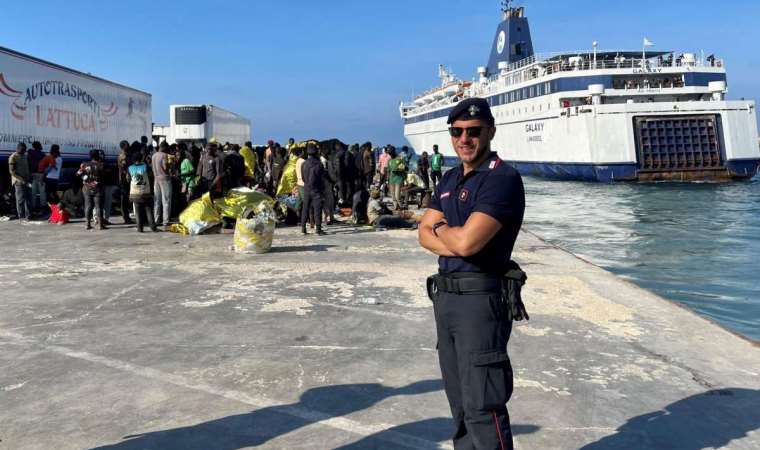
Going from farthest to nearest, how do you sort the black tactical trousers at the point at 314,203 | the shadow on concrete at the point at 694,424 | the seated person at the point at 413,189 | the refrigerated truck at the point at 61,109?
the seated person at the point at 413,189
the refrigerated truck at the point at 61,109
the black tactical trousers at the point at 314,203
the shadow on concrete at the point at 694,424

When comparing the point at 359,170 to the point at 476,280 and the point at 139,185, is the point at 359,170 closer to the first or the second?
the point at 139,185

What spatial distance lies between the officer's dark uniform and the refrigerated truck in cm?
1303

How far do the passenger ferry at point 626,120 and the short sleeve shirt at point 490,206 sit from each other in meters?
22.4

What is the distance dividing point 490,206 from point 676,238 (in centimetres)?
1299

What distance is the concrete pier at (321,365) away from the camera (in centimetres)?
339

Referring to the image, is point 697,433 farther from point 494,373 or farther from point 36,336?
point 36,336

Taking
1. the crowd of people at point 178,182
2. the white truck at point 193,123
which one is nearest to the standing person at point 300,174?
the crowd of people at point 178,182

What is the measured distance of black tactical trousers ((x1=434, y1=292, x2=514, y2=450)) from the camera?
252cm

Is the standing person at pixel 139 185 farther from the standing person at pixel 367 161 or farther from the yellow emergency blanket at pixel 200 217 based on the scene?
the standing person at pixel 367 161

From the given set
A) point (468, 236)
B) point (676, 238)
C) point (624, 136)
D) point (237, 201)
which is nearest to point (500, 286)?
point (468, 236)

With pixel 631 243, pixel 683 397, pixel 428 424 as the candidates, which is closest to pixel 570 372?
pixel 683 397

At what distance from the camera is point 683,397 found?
3852mm

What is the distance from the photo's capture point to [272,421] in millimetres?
3521

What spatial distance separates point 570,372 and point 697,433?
1032 millimetres
